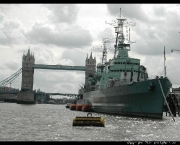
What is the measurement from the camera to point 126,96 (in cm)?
3812

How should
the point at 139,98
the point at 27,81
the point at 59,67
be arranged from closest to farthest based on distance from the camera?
the point at 139,98, the point at 59,67, the point at 27,81

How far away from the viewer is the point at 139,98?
3503cm

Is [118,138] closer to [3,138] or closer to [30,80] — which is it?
[3,138]

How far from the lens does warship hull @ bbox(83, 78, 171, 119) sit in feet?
106

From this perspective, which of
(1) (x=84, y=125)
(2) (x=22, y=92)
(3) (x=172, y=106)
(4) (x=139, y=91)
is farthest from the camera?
(2) (x=22, y=92)

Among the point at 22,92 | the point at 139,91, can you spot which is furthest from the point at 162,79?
the point at 22,92

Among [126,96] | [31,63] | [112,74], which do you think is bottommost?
[126,96]

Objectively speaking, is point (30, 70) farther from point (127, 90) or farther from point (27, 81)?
point (127, 90)

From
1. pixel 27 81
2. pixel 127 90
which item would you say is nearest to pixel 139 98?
pixel 127 90

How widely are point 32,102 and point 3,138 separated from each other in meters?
124

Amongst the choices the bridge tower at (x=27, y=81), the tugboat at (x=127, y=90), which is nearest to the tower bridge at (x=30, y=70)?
the bridge tower at (x=27, y=81)

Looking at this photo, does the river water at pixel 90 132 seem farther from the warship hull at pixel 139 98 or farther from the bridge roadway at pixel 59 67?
the bridge roadway at pixel 59 67

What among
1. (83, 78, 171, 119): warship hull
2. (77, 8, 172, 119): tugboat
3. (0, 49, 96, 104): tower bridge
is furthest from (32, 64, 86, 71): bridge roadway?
(83, 78, 171, 119): warship hull

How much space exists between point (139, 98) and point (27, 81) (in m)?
117
